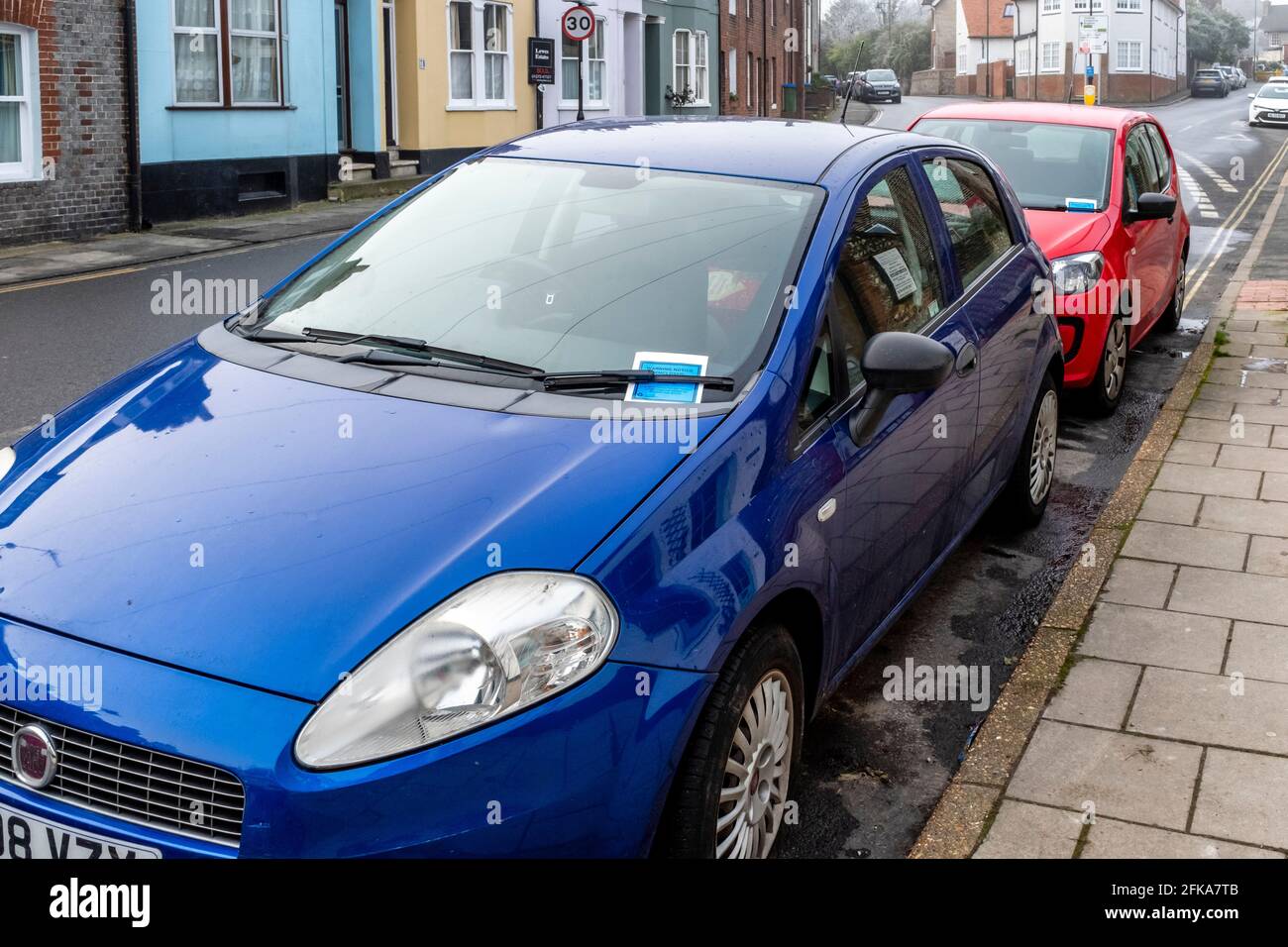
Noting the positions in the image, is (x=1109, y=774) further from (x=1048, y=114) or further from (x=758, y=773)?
(x=1048, y=114)

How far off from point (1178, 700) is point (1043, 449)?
5.98 ft

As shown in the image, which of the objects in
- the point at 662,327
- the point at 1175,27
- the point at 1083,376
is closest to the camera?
the point at 662,327

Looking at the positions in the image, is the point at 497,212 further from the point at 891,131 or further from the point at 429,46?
the point at 429,46

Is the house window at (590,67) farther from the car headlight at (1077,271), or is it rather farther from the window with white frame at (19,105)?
the car headlight at (1077,271)

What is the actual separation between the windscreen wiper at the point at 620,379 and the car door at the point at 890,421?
29 centimetres

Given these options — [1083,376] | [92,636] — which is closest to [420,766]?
[92,636]

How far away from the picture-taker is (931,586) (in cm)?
555

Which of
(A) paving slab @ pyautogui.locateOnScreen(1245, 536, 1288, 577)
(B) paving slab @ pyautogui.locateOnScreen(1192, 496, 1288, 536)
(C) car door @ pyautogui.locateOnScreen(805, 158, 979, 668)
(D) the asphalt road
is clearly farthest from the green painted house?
(C) car door @ pyautogui.locateOnScreen(805, 158, 979, 668)

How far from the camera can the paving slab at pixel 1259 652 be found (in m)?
4.54

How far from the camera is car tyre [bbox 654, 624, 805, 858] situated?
285 cm

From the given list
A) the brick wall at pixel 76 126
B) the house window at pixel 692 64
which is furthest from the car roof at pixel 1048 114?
the house window at pixel 692 64
